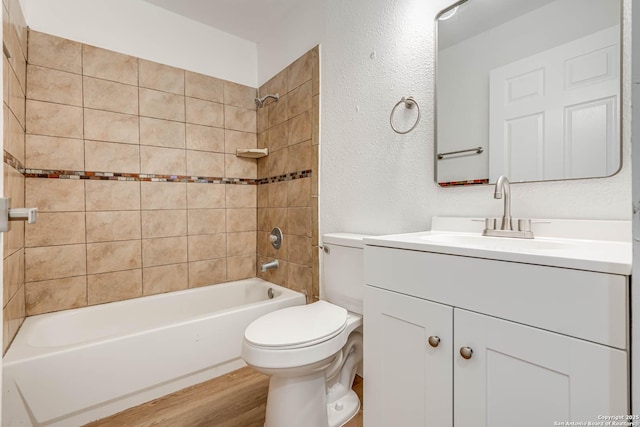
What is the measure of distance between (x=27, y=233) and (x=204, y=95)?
143cm

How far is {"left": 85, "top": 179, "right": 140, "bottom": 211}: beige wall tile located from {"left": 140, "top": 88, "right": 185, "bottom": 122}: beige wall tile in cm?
51

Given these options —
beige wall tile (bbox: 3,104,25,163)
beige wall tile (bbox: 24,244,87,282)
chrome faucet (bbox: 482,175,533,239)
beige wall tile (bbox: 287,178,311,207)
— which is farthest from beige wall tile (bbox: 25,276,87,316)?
chrome faucet (bbox: 482,175,533,239)

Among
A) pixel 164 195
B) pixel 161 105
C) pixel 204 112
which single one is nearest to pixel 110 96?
pixel 161 105

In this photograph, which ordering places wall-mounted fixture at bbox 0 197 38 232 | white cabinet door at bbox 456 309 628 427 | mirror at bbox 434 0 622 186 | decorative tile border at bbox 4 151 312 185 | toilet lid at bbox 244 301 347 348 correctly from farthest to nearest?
decorative tile border at bbox 4 151 312 185, toilet lid at bbox 244 301 347 348, mirror at bbox 434 0 622 186, white cabinet door at bbox 456 309 628 427, wall-mounted fixture at bbox 0 197 38 232

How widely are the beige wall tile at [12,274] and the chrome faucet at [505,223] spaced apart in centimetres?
192

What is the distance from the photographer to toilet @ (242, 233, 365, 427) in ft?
3.96

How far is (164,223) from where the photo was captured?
223 cm

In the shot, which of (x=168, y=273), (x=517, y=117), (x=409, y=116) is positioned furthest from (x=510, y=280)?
(x=168, y=273)

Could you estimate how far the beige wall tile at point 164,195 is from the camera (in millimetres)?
2160

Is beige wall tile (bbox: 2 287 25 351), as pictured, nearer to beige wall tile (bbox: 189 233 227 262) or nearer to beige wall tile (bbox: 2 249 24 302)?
beige wall tile (bbox: 2 249 24 302)

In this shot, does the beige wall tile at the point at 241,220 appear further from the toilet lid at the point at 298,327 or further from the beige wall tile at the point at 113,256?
the toilet lid at the point at 298,327

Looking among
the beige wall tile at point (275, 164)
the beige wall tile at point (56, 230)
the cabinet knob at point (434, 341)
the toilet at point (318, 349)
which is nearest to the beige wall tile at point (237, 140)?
the beige wall tile at point (275, 164)

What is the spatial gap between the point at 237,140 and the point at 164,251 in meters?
1.04

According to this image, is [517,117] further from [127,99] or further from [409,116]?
[127,99]
